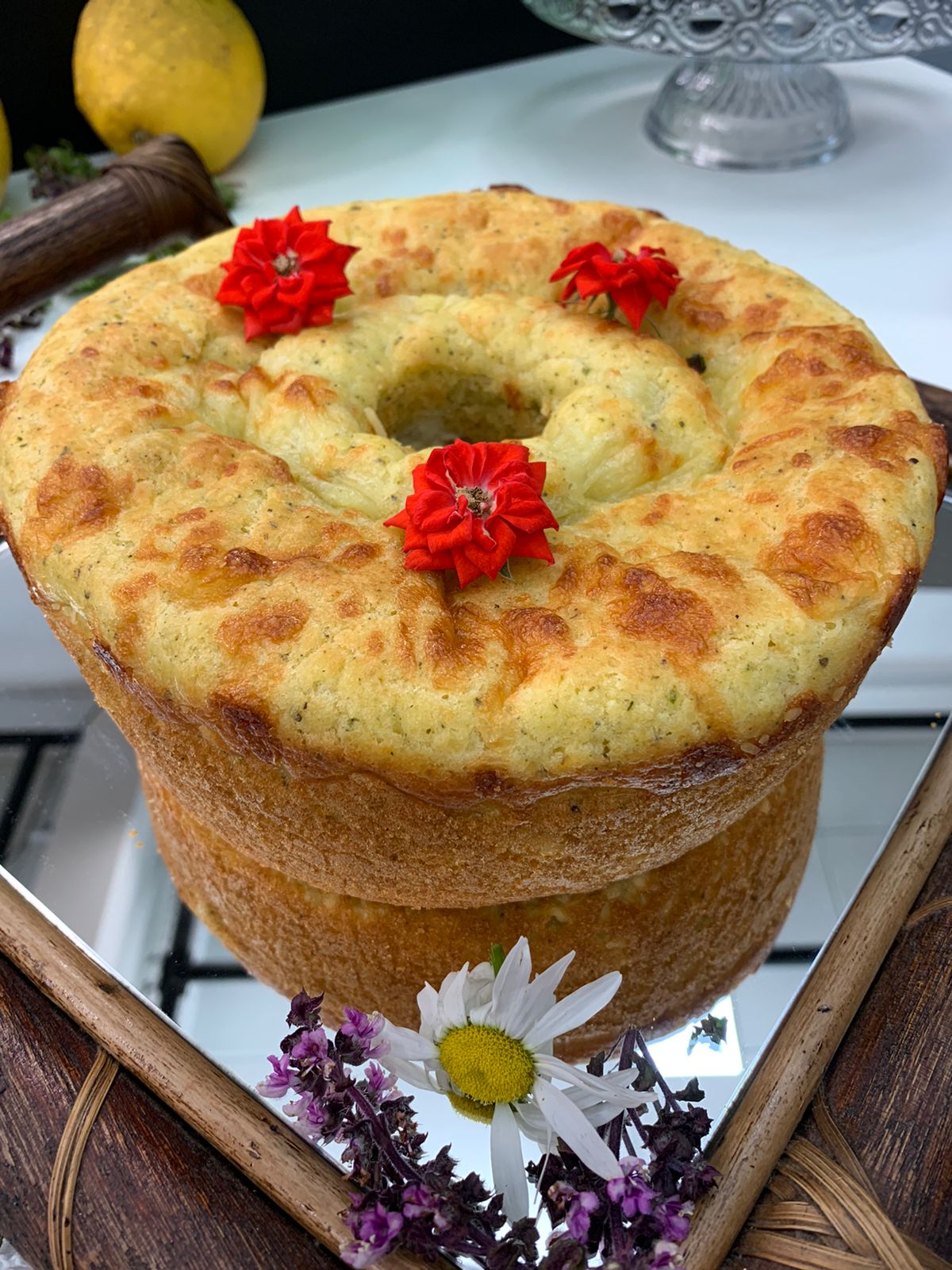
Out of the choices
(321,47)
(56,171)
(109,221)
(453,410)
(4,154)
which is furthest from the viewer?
(321,47)

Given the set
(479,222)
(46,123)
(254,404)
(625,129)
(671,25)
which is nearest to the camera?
(254,404)

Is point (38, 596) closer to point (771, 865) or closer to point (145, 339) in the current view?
point (145, 339)

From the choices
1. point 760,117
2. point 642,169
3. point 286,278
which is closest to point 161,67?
point 642,169

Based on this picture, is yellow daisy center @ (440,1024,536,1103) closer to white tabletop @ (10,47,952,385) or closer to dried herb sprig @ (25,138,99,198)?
white tabletop @ (10,47,952,385)

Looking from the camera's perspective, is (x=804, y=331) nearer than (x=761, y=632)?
No

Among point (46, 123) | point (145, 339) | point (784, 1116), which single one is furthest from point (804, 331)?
point (46, 123)

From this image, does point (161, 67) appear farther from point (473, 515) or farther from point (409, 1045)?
point (409, 1045)
